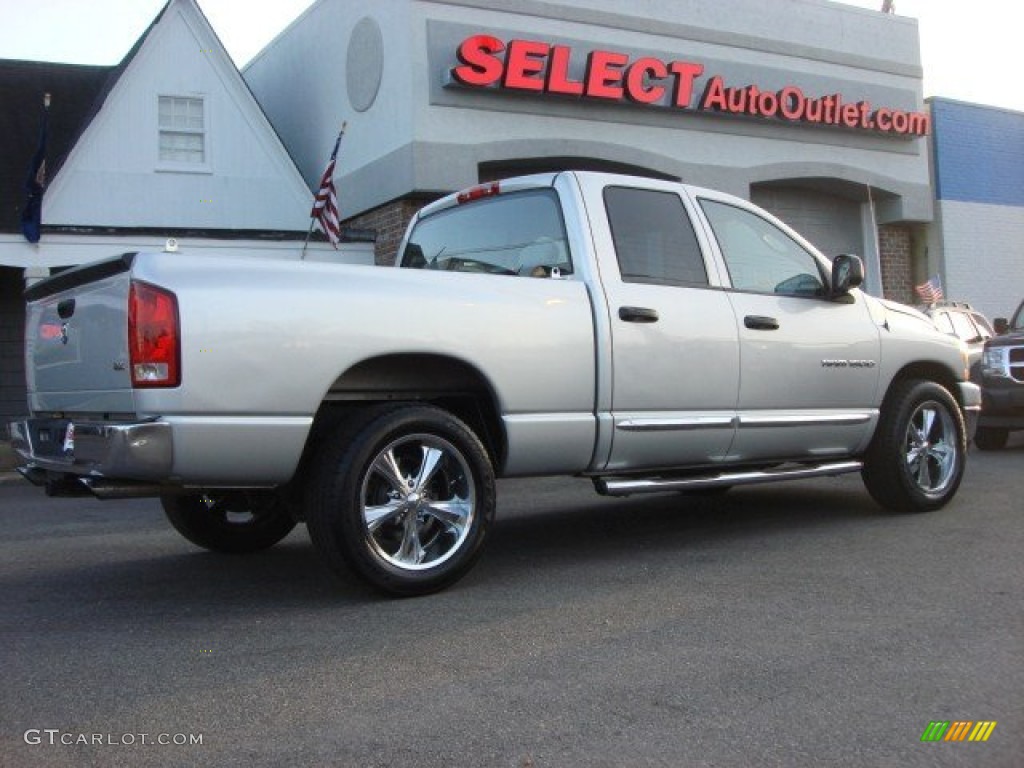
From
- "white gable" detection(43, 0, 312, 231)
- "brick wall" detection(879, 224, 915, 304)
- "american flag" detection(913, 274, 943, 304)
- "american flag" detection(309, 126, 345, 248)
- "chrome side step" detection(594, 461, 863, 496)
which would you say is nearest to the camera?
"chrome side step" detection(594, 461, 863, 496)

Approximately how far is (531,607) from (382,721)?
138 cm

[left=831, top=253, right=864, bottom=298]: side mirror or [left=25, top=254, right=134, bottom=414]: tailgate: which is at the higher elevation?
[left=831, top=253, right=864, bottom=298]: side mirror

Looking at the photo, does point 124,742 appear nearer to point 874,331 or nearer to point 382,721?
point 382,721

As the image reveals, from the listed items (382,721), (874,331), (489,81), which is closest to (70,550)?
(382,721)

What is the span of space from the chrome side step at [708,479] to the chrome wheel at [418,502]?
2.72ft

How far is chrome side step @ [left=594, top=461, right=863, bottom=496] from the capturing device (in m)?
5.08

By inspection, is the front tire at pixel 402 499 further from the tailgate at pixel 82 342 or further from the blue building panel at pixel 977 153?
the blue building panel at pixel 977 153

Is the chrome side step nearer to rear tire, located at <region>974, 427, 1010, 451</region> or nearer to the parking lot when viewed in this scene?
the parking lot

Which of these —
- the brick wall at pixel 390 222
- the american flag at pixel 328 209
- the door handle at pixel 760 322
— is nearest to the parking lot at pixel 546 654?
the door handle at pixel 760 322

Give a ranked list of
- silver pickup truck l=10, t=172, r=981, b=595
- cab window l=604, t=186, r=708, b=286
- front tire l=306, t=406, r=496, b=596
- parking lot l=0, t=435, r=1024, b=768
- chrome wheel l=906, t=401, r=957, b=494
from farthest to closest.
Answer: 1. chrome wheel l=906, t=401, r=957, b=494
2. cab window l=604, t=186, r=708, b=286
3. front tire l=306, t=406, r=496, b=596
4. silver pickup truck l=10, t=172, r=981, b=595
5. parking lot l=0, t=435, r=1024, b=768

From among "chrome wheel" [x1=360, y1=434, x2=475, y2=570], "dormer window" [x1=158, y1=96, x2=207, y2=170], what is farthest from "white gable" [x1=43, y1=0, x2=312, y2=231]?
"chrome wheel" [x1=360, y1=434, x2=475, y2=570]

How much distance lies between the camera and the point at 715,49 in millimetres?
16969

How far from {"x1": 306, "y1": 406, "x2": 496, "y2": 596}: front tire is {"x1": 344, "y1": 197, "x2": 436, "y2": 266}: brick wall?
10.1m

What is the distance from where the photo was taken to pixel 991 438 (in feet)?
36.9
